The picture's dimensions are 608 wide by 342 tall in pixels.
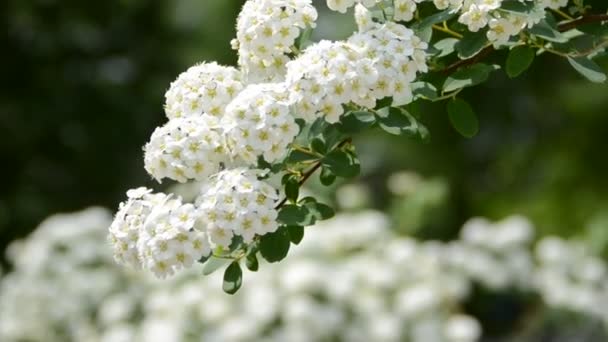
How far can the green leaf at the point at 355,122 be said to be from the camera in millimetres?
1279

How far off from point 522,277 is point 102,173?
12.7ft

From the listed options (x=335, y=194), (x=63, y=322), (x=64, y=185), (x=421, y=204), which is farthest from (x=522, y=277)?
(x=64, y=185)

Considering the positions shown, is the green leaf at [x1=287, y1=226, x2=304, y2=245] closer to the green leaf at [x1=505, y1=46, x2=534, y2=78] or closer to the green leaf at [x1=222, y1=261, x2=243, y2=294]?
the green leaf at [x1=222, y1=261, x2=243, y2=294]

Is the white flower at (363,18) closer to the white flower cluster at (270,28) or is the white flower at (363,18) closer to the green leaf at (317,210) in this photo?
the white flower cluster at (270,28)

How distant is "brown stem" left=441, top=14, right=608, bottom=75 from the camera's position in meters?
1.41

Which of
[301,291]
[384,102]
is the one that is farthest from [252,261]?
[301,291]

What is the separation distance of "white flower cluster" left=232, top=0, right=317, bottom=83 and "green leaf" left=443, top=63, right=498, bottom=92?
0.57 feet

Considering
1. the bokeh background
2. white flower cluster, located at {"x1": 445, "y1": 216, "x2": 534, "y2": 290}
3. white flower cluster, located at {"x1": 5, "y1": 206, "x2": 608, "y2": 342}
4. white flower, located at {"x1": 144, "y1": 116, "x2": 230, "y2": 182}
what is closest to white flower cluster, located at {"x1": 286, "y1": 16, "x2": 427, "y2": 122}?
white flower, located at {"x1": 144, "y1": 116, "x2": 230, "y2": 182}

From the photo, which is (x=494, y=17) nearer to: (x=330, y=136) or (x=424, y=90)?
(x=424, y=90)

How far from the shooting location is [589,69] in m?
1.38

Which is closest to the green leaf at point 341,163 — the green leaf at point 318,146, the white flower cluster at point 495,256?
the green leaf at point 318,146

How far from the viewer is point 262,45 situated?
1315mm

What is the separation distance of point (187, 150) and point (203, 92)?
0.32 ft

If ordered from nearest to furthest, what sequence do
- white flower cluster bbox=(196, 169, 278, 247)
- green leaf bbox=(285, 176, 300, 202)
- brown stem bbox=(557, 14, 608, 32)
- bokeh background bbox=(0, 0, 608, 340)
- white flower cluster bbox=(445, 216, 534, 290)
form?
1. white flower cluster bbox=(196, 169, 278, 247)
2. green leaf bbox=(285, 176, 300, 202)
3. brown stem bbox=(557, 14, 608, 32)
4. white flower cluster bbox=(445, 216, 534, 290)
5. bokeh background bbox=(0, 0, 608, 340)
